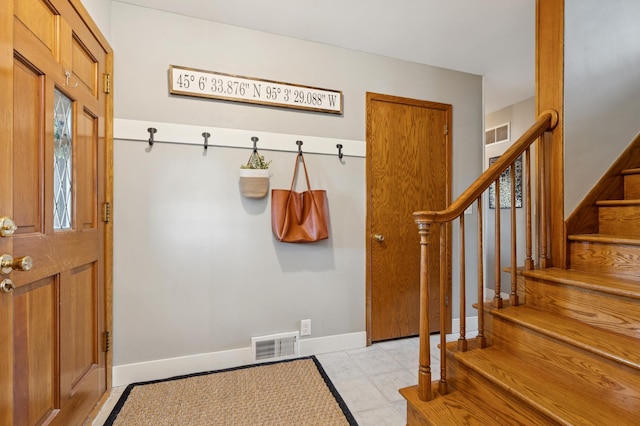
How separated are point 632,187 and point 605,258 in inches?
23.7

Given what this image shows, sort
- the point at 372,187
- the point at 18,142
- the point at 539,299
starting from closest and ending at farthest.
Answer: the point at 18,142, the point at 539,299, the point at 372,187

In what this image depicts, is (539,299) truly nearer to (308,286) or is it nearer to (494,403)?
(494,403)

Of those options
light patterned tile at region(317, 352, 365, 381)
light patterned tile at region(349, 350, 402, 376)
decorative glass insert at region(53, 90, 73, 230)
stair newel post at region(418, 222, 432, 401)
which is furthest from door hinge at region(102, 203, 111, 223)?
light patterned tile at region(349, 350, 402, 376)

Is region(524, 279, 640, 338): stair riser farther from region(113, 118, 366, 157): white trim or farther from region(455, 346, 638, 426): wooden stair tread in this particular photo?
region(113, 118, 366, 157): white trim

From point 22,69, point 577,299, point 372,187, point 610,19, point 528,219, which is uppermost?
point 610,19

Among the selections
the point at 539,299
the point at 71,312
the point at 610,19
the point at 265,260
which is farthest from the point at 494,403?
the point at 610,19

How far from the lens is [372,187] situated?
8.08 feet

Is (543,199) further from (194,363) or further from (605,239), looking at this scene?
(194,363)

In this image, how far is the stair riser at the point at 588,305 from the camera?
3.98ft

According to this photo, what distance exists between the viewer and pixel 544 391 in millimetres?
1131

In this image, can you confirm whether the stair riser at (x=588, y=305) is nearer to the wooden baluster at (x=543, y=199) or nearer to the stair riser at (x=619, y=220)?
the wooden baluster at (x=543, y=199)

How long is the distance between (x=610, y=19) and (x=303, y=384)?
2853mm

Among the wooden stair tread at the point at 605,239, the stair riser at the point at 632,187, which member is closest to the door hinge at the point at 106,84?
the wooden stair tread at the point at 605,239

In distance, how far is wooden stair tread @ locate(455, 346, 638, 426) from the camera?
99cm
